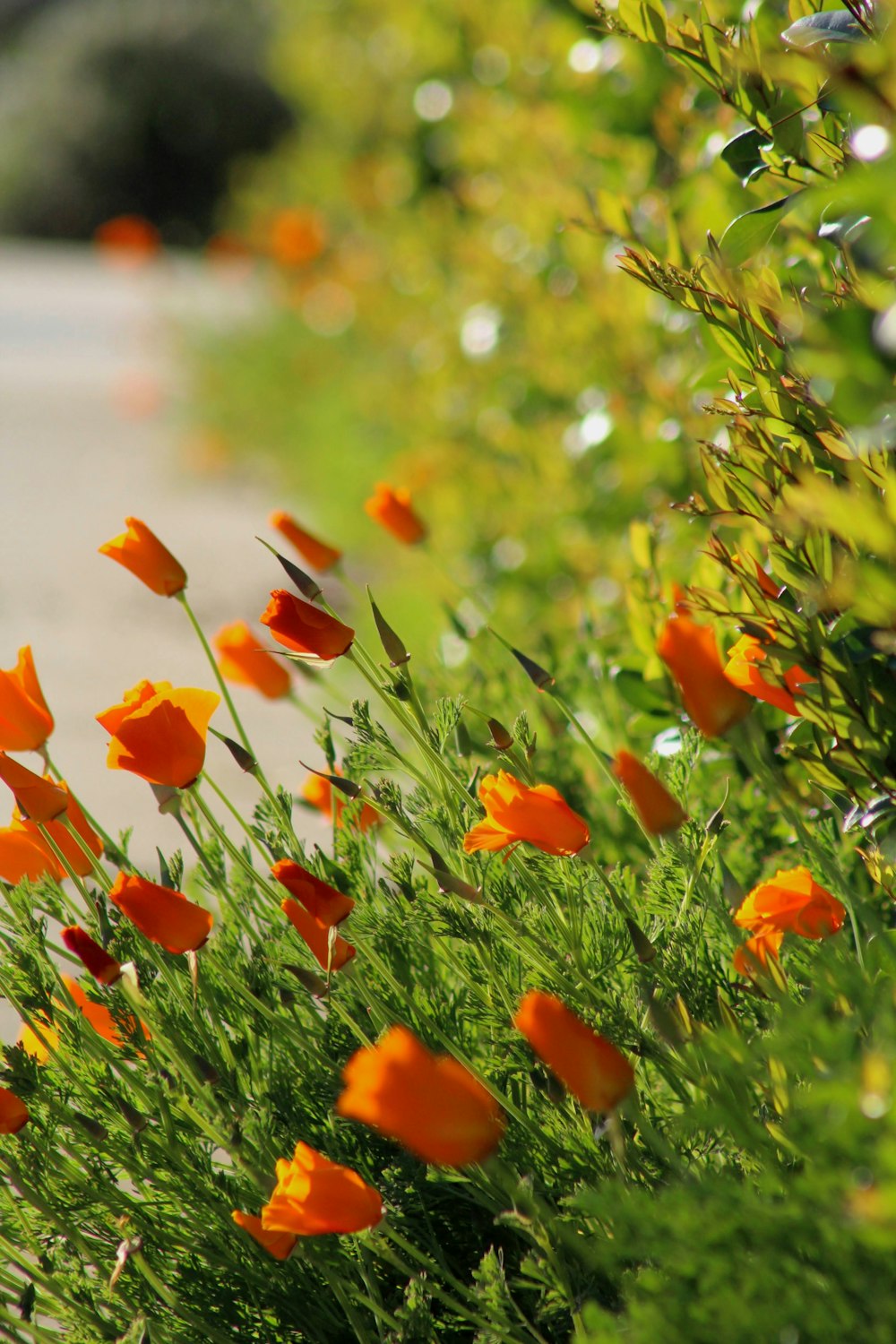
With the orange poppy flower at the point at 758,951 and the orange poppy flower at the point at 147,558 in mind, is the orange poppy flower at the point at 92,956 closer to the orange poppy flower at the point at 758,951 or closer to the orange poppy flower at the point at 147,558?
the orange poppy flower at the point at 147,558

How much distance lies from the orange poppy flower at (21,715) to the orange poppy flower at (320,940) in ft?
0.88

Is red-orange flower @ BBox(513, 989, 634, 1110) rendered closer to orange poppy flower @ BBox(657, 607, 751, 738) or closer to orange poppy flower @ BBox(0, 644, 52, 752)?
orange poppy flower @ BBox(657, 607, 751, 738)

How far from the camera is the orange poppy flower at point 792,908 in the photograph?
3.05 feet

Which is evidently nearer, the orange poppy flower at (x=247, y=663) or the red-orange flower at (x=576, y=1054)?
the red-orange flower at (x=576, y=1054)

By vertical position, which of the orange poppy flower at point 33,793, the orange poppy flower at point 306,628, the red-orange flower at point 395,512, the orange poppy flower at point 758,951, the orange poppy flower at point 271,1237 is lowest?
the orange poppy flower at point 758,951

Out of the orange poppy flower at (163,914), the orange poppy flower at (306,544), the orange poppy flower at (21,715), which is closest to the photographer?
the orange poppy flower at (163,914)

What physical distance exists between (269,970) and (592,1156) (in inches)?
12.4

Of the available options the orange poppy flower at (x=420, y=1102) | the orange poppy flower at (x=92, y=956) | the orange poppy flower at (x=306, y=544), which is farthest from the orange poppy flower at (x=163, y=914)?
the orange poppy flower at (x=306, y=544)

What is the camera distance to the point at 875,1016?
752mm

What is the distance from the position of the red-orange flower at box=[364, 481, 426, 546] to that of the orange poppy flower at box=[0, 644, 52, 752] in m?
0.38

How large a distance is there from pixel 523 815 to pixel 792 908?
0.21 metres

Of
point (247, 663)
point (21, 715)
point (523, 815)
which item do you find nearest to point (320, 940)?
point (523, 815)

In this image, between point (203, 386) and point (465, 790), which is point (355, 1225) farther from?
point (203, 386)

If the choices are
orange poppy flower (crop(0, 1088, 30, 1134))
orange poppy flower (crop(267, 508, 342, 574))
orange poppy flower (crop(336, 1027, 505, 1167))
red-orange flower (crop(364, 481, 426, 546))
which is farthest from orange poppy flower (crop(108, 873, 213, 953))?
red-orange flower (crop(364, 481, 426, 546))
